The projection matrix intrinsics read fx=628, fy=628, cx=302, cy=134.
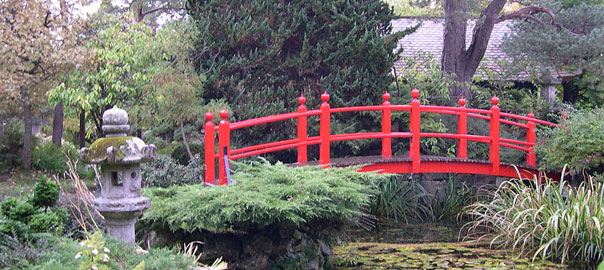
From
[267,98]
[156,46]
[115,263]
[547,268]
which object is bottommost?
[547,268]

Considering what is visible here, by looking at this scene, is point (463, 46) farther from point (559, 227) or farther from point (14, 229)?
point (14, 229)

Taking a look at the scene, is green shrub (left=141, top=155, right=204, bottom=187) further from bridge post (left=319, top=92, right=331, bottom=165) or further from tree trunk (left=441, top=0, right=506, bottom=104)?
tree trunk (left=441, top=0, right=506, bottom=104)

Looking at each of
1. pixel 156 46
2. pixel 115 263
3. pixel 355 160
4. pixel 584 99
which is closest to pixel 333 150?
pixel 355 160

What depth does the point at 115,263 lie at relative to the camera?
13.0 ft

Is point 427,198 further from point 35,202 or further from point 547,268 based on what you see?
point 35,202

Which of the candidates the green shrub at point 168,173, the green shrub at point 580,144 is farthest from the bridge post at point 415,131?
the green shrub at point 168,173

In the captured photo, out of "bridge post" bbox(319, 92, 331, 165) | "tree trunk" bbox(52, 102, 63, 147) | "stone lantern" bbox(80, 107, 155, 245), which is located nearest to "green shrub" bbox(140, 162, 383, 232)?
"stone lantern" bbox(80, 107, 155, 245)

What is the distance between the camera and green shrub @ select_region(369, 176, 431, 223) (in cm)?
988

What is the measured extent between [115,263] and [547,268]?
15.8ft

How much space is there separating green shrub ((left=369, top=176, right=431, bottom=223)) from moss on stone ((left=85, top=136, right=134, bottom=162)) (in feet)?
17.8

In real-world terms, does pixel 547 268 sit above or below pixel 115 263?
below

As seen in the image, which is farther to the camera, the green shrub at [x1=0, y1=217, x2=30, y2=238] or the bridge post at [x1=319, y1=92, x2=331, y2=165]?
the bridge post at [x1=319, y1=92, x2=331, y2=165]

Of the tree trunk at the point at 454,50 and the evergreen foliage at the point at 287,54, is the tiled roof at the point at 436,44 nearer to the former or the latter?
the tree trunk at the point at 454,50

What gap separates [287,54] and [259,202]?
5.04 metres
